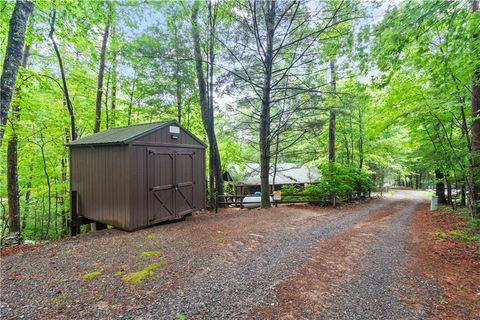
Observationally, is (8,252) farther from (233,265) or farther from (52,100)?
(52,100)

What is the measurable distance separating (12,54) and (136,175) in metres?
3.02

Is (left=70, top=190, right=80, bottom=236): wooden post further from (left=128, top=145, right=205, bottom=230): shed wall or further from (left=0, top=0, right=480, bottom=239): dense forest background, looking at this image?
(left=0, top=0, right=480, bottom=239): dense forest background

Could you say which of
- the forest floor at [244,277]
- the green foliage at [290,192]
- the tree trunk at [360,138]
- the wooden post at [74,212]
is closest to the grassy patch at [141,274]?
the forest floor at [244,277]

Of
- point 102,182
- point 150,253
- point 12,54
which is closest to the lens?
point 12,54

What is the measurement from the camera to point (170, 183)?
6.38 meters

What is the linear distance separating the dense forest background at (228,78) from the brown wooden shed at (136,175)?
2643mm

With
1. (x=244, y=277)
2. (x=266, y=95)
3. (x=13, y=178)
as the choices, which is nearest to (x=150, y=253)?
(x=244, y=277)

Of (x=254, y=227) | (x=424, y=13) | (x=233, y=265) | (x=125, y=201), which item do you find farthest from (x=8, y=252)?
(x=424, y=13)

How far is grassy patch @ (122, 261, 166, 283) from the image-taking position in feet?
9.78

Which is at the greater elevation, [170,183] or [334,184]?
[170,183]

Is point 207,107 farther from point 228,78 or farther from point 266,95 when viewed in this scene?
point 266,95

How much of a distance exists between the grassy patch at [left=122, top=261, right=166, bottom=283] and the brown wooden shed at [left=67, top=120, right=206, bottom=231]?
94.8 inches

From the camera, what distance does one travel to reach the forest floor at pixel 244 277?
236 cm

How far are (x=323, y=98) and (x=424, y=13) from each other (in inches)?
168
